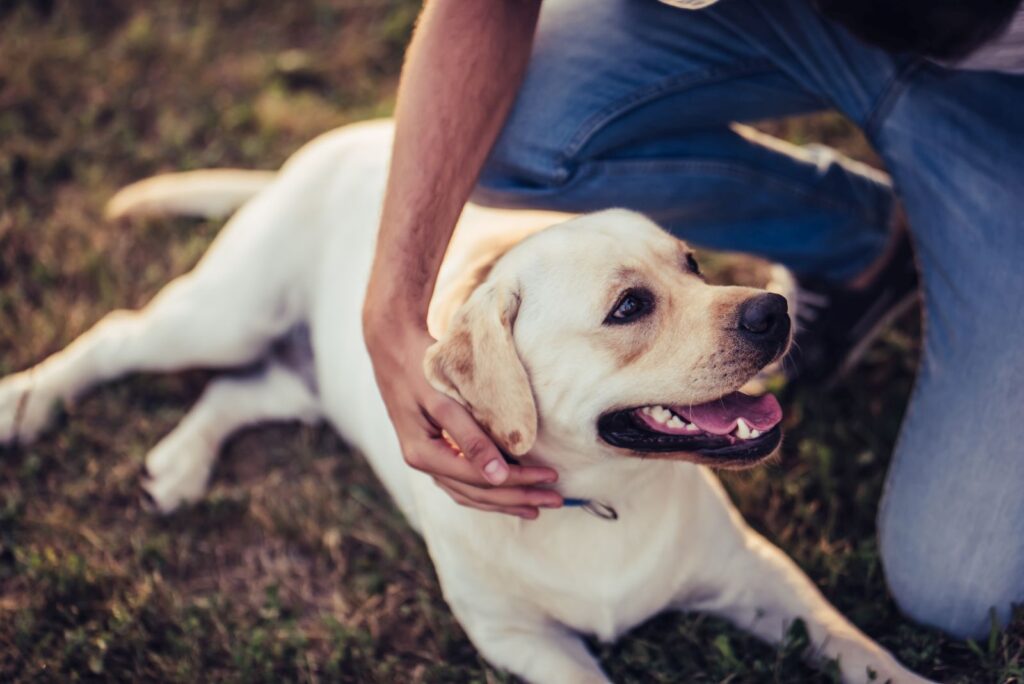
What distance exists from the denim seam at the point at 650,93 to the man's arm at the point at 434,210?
0.26m

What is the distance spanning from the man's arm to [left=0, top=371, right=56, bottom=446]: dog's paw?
1.78 metres

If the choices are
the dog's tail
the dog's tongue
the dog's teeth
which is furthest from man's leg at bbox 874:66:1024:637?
the dog's tail

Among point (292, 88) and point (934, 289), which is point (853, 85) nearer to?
point (934, 289)

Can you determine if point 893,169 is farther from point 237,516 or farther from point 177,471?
point 177,471

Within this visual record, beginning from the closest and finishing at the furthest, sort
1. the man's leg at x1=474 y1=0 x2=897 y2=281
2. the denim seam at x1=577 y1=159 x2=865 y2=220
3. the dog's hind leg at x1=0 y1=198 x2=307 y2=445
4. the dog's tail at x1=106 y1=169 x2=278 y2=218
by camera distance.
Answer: the man's leg at x1=474 y1=0 x2=897 y2=281, the denim seam at x1=577 y1=159 x2=865 y2=220, the dog's hind leg at x1=0 y1=198 x2=307 y2=445, the dog's tail at x1=106 y1=169 x2=278 y2=218

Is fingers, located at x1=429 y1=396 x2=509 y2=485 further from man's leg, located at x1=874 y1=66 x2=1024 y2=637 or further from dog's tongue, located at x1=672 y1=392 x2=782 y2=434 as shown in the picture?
man's leg, located at x1=874 y1=66 x2=1024 y2=637

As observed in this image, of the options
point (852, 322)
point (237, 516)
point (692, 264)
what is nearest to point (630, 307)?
point (692, 264)

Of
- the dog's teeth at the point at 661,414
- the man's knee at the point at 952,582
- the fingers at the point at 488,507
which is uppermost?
the dog's teeth at the point at 661,414

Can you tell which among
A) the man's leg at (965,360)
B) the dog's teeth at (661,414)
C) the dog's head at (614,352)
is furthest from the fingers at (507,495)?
the man's leg at (965,360)

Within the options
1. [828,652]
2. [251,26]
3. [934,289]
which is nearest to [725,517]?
[828,652]

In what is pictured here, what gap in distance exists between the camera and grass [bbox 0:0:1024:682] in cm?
272

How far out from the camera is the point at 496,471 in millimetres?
2123

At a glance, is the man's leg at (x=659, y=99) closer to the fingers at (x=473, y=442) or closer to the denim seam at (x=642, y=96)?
the denim seam at (x=642, y=96)

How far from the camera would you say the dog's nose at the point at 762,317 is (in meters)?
2.18
